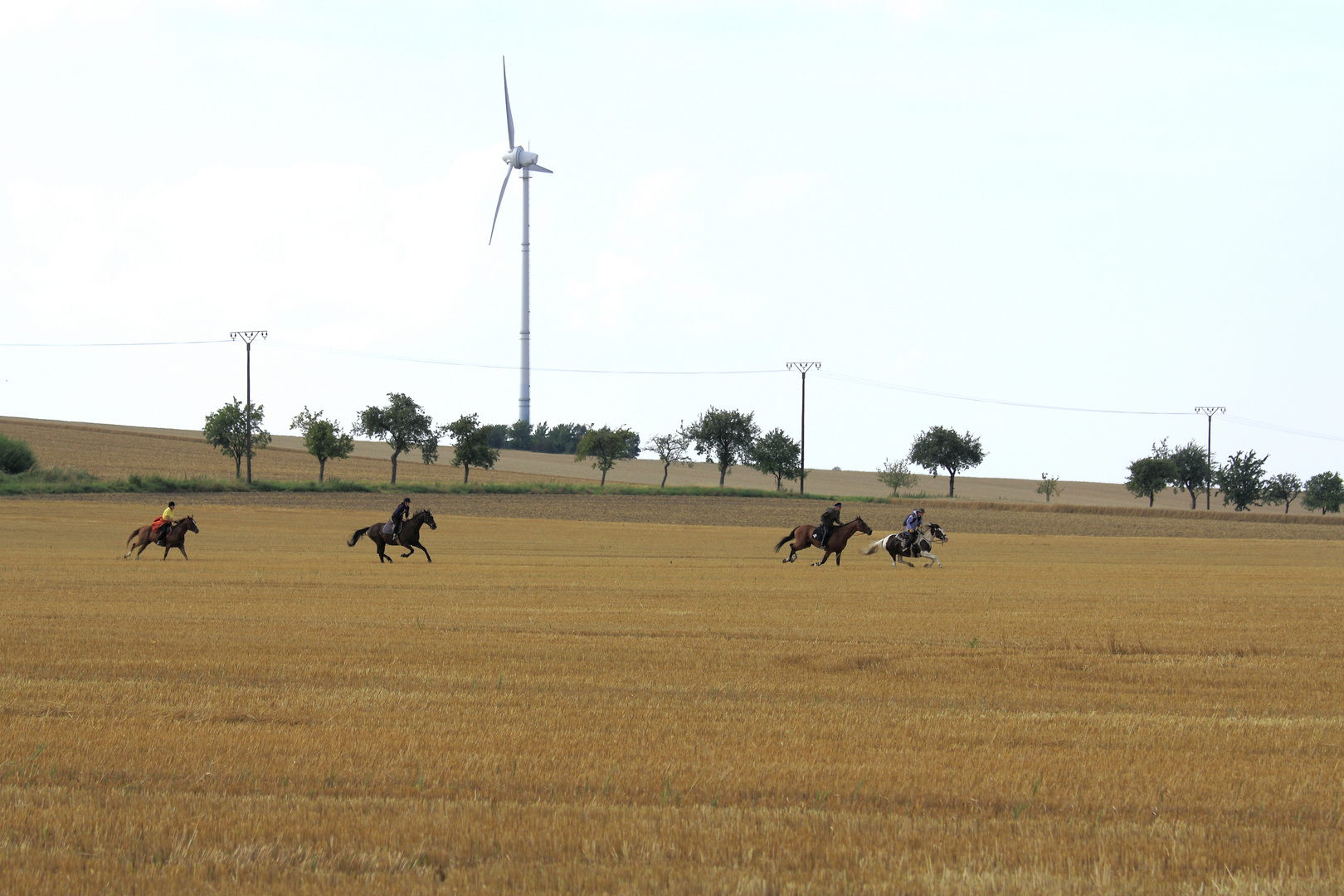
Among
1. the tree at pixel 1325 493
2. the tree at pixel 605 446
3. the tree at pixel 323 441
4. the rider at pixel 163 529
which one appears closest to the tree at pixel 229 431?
the tree at pixel 323 441

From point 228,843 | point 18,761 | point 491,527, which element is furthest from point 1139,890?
point 491,527

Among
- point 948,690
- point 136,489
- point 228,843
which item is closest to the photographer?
point 228,843

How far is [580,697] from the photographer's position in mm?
11945

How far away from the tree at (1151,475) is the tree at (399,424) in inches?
3203

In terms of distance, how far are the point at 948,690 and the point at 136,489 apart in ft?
267

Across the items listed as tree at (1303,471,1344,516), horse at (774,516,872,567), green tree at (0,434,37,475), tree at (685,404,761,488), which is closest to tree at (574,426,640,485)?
tree at (685,404,761,488)

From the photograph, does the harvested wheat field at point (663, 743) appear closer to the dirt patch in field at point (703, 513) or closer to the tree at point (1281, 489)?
the dirt patch in field at point (703, 513)

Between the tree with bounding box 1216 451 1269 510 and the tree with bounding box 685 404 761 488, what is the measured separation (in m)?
55.8

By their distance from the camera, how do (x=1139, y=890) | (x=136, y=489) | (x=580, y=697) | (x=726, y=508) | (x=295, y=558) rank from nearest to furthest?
(x=1139, y=890) < (x=580, y=697) < (x=295, y=558) < (x=136, y=489) < (x=726, y=508)

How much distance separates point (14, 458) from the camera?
8969 cm

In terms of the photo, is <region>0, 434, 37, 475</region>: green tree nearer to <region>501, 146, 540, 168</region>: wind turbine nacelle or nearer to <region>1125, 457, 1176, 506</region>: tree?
<region>501, 146, 540, 168</region>: wind turbine nacelle

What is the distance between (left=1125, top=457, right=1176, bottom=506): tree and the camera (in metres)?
142

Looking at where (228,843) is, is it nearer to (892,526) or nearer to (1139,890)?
(1139,890)

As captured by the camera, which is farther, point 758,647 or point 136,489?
point 136,489
